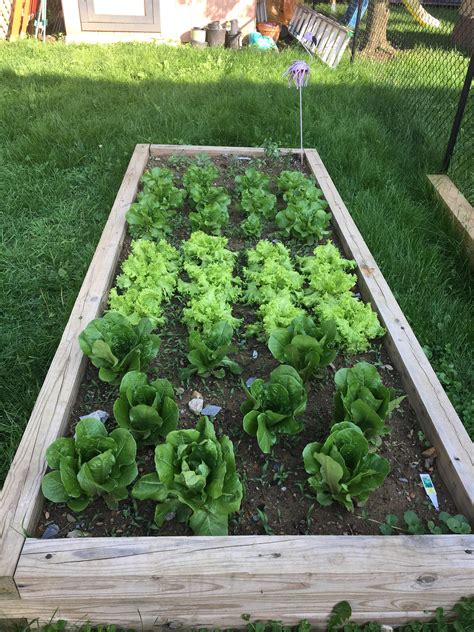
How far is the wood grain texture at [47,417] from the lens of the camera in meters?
1.65

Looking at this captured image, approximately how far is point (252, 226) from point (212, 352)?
129 cm

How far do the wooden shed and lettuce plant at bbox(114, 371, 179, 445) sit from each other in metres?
8.31

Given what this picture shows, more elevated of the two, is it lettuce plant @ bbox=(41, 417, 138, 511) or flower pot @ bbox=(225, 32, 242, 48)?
lettuce plant @ bbox=(41, 417, 138, 511)

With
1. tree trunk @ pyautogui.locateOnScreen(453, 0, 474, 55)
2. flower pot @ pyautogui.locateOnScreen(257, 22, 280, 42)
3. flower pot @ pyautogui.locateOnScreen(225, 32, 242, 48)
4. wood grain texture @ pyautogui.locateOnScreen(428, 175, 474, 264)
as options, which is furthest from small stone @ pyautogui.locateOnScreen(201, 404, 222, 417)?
tree trunk @ pyautogui.locateOnScreen(453, 0, 474, 55)

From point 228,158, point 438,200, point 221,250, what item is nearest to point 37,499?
point 221,250

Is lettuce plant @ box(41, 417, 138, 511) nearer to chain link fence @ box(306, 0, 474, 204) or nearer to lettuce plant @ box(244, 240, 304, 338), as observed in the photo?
lettuce plant @ box(244, 240, 304, 338)

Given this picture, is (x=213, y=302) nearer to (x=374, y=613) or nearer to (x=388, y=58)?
(x=374, y=613)

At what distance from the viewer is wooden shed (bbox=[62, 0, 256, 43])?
8.52 metres

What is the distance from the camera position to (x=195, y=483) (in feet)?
5.53

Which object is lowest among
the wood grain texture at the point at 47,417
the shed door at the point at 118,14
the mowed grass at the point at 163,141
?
the mowed grass at the point at 163,141

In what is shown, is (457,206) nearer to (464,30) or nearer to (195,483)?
(195,483)

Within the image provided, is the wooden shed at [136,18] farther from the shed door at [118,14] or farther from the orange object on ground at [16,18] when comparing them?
the orange object on ground at [16,18]

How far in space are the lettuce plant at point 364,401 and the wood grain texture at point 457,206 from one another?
1943mm

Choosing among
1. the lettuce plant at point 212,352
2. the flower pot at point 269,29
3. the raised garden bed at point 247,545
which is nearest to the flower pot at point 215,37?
the flower pot at point 269,29
